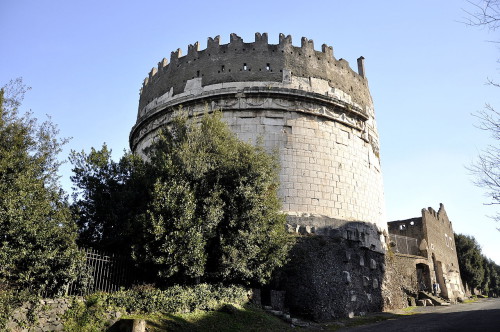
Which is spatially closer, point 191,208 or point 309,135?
point 191,208

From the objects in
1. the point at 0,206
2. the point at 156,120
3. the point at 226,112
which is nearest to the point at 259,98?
the point at 226,112

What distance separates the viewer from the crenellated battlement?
59.8ft

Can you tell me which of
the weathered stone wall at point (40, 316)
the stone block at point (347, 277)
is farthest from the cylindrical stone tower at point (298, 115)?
the weathered stone wall at point (40, 316)

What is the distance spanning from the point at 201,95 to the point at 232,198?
720cm

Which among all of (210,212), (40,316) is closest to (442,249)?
(210,212)

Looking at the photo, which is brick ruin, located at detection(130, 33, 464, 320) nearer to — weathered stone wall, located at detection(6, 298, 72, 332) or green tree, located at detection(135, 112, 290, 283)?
green tree, located at detection(135, 112, 290, 283)

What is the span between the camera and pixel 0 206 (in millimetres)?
8883

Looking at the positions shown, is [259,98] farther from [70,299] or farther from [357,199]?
[70,299]

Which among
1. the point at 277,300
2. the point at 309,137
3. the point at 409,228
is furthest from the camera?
the point at 409,228

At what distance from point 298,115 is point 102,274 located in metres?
10.7

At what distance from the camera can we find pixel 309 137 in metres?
17.6

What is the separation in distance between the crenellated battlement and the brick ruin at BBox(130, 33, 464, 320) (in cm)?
5

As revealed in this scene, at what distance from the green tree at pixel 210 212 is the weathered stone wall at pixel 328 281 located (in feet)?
3.84

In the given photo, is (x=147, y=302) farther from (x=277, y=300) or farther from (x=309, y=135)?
(x=309, y=135)
